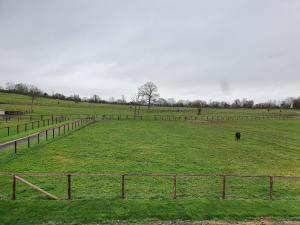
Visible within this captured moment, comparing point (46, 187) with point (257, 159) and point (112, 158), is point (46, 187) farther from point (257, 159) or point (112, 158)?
point (257, 159)

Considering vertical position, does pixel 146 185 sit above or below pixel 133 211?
below

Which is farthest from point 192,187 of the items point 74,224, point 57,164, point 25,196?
point 57,164

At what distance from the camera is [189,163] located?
20438 mm

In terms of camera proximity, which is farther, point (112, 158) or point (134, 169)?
point (112, 158)

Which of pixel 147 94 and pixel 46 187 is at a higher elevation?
pixel 147 94

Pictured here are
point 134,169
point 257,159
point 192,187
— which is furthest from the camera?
point 257,159

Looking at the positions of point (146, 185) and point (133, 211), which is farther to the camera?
point (146, 185)

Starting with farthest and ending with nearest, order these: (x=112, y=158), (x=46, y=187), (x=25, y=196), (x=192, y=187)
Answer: (x=112, y=158)
(x=192, y=187)
(x=46, y=187)
(x=25, y=196)

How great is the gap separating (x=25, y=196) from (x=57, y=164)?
6434mm

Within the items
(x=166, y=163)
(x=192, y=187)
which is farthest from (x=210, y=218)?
(x=166, y=163)

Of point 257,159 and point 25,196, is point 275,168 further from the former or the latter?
point 25,196

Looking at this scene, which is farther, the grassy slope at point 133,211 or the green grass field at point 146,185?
the green grass field at point 146,185

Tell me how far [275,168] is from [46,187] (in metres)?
15.5

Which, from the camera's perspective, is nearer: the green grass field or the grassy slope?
the grassy slope
